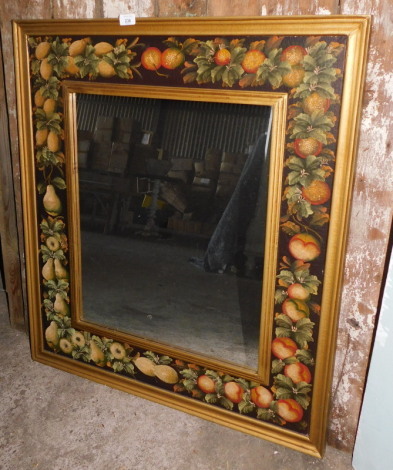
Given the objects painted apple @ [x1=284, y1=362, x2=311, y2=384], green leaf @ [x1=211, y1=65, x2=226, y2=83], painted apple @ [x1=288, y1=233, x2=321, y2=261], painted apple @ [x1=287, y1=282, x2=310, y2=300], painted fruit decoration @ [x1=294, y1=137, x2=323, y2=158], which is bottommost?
painted apple @ [x1=284, y1=362, x2=311, y2=384]

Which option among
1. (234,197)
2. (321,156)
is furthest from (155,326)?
(321,156)

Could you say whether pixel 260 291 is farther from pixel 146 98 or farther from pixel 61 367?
pixel 61 367

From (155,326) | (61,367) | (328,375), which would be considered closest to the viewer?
(328,375)

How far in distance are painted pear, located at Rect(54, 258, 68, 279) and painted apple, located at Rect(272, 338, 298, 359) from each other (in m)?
0.85

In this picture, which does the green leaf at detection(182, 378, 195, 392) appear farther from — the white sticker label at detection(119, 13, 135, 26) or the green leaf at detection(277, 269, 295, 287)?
the white sticker label at detection(119, 13, 135, 26)

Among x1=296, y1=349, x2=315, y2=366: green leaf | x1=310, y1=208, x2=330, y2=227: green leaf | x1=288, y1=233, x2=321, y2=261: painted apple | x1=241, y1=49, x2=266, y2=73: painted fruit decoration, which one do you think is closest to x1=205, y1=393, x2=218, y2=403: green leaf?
x1=296, y1=349, x2=315, y2=366: green leaf

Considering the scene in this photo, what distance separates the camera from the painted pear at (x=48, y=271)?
1845 mm

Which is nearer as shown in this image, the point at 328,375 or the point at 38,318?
the point at 328,375

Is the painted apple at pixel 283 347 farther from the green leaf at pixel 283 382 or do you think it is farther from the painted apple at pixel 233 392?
the painted apple at pixel 233 392

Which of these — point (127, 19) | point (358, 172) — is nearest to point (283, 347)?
point (358, 172)

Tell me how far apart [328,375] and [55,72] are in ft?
4.42

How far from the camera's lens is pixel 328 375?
1451 mm

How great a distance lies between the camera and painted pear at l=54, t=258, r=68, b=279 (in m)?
1.83

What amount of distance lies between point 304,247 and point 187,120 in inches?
21.0
